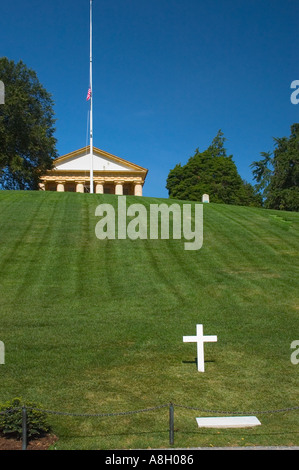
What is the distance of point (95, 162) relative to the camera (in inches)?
3238

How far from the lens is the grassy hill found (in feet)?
26.8

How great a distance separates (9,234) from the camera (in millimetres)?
24031

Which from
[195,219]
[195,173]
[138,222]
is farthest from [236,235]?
[195,173]

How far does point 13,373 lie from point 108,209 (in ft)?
66.2

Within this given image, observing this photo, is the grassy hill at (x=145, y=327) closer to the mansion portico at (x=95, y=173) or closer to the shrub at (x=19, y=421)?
the shrub at (x=19, y=421)

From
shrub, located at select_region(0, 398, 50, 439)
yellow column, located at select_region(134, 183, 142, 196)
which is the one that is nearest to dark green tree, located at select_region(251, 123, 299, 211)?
yellow column, located at select_region(134, 183, 142, 196)

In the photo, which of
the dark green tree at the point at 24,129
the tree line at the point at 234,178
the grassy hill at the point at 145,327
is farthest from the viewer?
the tree line at the point at 234,178

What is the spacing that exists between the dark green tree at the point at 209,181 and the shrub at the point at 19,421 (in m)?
64.7

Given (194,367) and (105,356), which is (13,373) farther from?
(194,367)

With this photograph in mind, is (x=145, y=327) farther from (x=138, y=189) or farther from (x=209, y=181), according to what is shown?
(x=138, y=189)

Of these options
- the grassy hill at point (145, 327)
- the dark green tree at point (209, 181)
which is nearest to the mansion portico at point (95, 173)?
the dark green tree at point (209, 181)

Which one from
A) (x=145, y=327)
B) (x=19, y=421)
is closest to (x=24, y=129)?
(x=145, y=327)

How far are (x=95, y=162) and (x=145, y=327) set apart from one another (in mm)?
71635

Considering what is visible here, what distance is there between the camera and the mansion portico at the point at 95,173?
265ft
